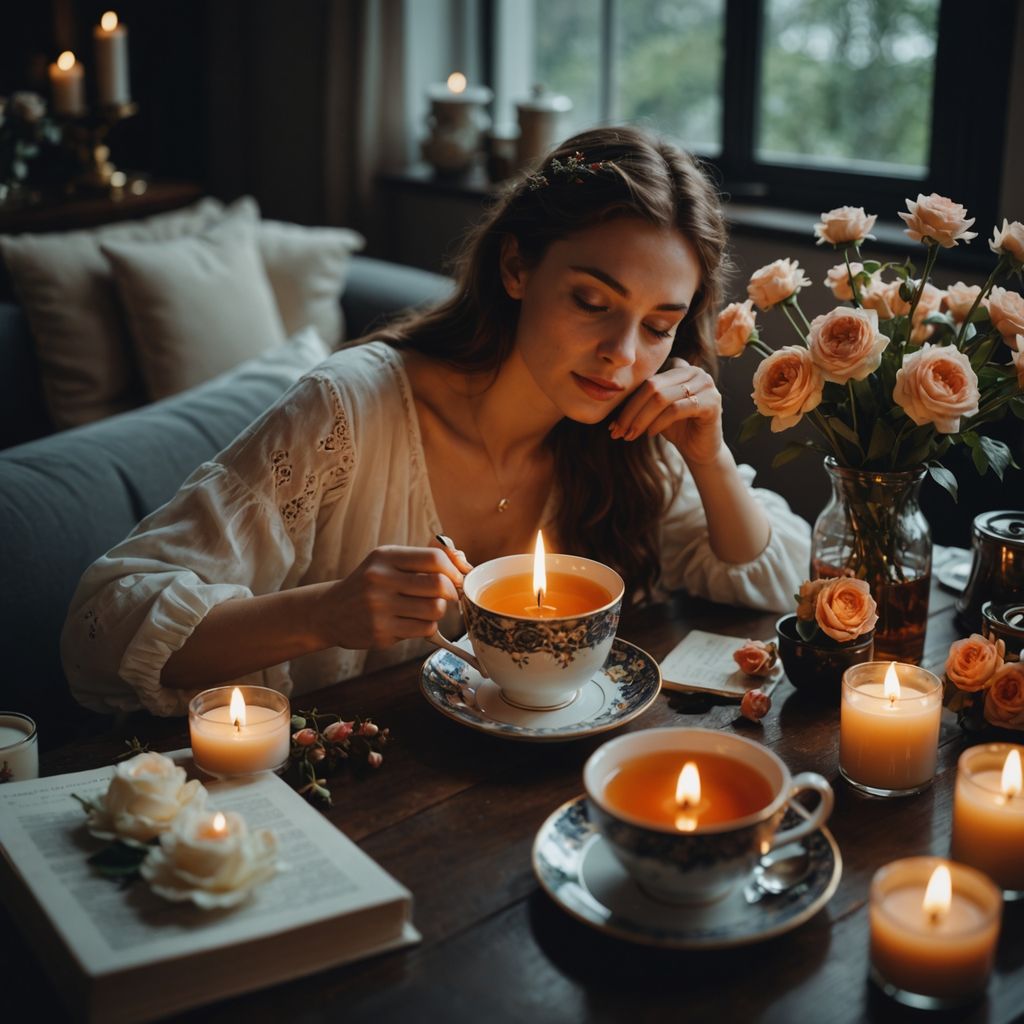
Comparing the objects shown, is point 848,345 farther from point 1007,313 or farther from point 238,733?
point 238,733

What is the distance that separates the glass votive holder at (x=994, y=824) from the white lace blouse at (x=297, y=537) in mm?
613

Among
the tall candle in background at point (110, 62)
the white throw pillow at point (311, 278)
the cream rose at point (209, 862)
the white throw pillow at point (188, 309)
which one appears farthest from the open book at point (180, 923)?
the tall candle in background at point (110, 62)

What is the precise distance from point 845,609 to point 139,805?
2.44 ft

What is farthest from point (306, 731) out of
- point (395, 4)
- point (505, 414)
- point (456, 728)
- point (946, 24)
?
point (395, 4)

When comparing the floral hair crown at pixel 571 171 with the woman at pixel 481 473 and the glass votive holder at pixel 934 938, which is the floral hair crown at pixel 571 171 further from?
the glass votive holder at pixel 934 938

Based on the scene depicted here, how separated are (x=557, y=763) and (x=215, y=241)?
244 centimetres

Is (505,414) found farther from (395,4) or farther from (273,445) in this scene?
(395,4)

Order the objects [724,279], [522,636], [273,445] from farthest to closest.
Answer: [724,279] → [273,445] → [522,636]

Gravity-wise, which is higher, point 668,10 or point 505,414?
point 668,10

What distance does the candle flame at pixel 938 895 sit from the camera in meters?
0.88

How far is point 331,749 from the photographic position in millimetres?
1204

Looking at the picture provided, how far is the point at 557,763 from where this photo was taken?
3.96ft

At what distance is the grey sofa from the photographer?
1735mm

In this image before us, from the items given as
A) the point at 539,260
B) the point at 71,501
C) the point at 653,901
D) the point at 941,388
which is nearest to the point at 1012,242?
the point at 941,388
